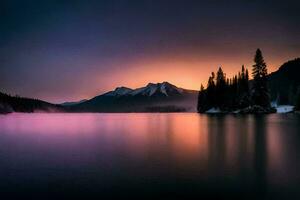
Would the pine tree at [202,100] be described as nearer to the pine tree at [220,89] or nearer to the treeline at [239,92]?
the treeline at [239,92]

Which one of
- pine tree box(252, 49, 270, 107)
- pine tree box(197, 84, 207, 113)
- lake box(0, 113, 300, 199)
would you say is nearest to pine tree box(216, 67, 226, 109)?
pine tree box(197, 84, 207, 113)

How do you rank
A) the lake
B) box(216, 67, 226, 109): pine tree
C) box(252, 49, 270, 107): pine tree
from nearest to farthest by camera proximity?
→ the lake
box(252, 49, 270, 107): pine tree
box(216, 67, 226, 109): pine tree

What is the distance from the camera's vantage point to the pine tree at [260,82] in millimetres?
124062

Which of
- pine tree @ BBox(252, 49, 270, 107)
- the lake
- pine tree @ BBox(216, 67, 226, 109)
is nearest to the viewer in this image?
the lake

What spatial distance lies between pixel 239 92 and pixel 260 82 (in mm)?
16327

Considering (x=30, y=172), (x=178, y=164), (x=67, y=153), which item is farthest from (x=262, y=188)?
(x=67, y=153)

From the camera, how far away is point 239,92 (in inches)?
5527

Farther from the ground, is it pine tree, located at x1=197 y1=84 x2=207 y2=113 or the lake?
pine tree, located at x1=197 y1=84 x2=207 y2=113

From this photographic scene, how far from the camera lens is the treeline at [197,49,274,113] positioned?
411ft

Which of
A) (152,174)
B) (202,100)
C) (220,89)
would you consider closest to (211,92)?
(220,89)

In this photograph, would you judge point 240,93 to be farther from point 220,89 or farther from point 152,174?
point 152,174

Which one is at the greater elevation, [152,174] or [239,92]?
[239,92]

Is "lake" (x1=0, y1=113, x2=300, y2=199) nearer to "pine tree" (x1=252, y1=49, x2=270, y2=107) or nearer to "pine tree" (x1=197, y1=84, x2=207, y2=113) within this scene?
"pine tree" (x1=252, y1=49, x2=270, y2=107)

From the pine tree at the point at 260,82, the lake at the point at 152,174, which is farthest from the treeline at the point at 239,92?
the lake at the point at 152,174
